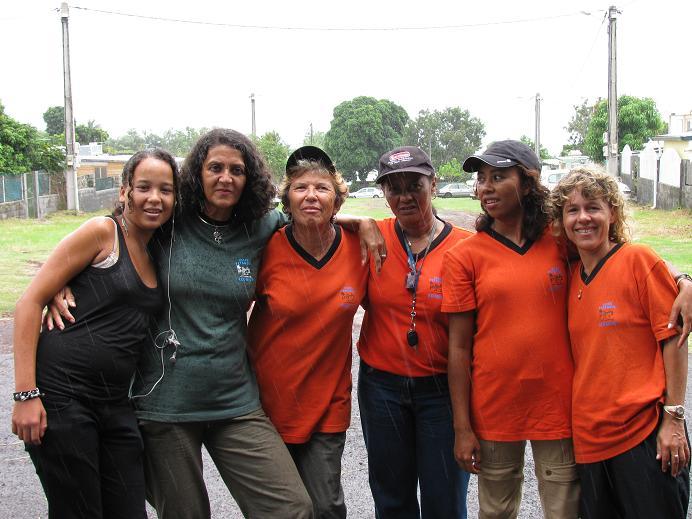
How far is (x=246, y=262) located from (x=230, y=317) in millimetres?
280

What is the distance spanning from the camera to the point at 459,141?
60.4 meters

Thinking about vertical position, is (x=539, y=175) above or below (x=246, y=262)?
above

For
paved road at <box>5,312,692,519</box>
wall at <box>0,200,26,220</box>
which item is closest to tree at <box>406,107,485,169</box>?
wall at <box>0,200,26,220</box>

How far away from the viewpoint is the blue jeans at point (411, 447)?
3.56 m

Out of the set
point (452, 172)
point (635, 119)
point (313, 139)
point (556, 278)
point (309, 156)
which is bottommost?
point (556, 278)

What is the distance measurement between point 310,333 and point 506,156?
124cm

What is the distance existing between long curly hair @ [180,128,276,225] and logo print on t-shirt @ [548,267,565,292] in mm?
1411

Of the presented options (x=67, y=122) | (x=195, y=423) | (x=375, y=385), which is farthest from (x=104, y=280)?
(x=67, y=122)

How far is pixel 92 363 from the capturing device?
3104 mm

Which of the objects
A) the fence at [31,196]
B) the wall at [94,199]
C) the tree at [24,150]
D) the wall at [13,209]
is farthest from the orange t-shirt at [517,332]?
the wall at [94,199]

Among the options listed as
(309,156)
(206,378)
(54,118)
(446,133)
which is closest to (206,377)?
(206,378)

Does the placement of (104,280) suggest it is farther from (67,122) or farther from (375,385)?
(67,122)

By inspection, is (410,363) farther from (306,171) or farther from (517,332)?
(306,171)

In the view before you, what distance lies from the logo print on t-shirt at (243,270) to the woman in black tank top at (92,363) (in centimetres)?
38
